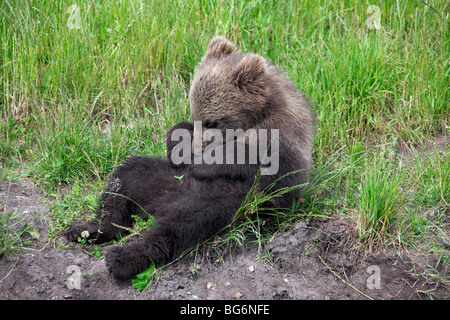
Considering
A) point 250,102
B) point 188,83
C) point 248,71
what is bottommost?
point 188,83

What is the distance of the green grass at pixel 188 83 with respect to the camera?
5.06 metres

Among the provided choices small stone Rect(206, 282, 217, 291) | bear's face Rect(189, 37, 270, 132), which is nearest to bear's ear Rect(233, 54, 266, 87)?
bear's face Rect(189, 37, 270, 132)

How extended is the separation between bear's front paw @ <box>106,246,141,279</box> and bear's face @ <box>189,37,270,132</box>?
1473 millimetres

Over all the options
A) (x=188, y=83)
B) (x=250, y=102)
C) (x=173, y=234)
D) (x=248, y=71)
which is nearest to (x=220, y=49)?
(x=248, y=71)

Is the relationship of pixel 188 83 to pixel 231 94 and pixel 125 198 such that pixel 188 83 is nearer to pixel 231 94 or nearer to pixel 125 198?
pixel 231 94

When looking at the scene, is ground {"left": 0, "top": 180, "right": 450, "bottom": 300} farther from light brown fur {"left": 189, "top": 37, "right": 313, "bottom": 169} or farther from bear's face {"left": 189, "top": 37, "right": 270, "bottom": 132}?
bear's face {"left": 189, "top": 37, "right": 270, "bottom": 132}

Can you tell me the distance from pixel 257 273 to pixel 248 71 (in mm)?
1764

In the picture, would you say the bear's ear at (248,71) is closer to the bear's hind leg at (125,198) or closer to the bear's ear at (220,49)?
the bear's ear at (220,49)

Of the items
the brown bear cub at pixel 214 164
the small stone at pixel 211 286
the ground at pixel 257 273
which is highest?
the brown bear cub at pixel 214 164

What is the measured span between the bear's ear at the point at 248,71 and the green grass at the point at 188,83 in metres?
1.19

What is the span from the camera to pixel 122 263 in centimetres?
382

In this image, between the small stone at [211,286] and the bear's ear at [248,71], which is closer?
the small stone at [211,286]

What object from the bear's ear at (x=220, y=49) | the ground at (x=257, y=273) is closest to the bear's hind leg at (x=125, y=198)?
the ground at (x=257, y=273)

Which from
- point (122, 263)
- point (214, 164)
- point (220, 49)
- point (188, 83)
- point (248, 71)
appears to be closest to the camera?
point (122, 263)
